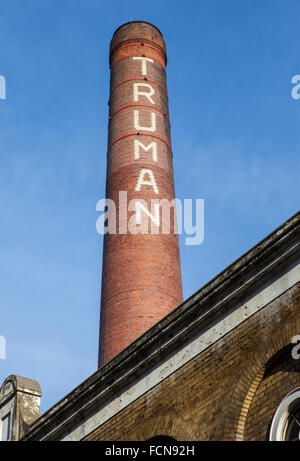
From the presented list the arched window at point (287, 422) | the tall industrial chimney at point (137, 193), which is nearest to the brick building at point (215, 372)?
the arched window at point (287, 422)

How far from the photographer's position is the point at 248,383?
8461mm

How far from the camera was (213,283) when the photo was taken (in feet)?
30.4

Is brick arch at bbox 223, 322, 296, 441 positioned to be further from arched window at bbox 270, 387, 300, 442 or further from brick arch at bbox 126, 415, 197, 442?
brick arch at bbox 126, 415, 197, 442

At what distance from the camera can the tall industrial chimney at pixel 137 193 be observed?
18.9 meters

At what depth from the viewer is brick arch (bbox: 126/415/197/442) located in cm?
905

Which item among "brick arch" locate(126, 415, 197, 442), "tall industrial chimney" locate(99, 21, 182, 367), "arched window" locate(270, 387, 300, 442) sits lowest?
"arched window" locate(270, 387, 300, 442)

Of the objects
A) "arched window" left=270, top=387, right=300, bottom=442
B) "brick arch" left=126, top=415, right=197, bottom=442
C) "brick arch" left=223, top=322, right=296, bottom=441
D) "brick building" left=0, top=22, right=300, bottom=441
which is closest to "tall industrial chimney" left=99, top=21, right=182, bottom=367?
"brick building" left=0, top=22, right=300, bottom=441

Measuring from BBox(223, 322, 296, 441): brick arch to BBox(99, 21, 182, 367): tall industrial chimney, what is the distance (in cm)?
965

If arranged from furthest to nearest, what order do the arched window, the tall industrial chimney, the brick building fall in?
the tall industrial chimney < the brick building < the arched window

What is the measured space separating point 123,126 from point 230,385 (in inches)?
593
